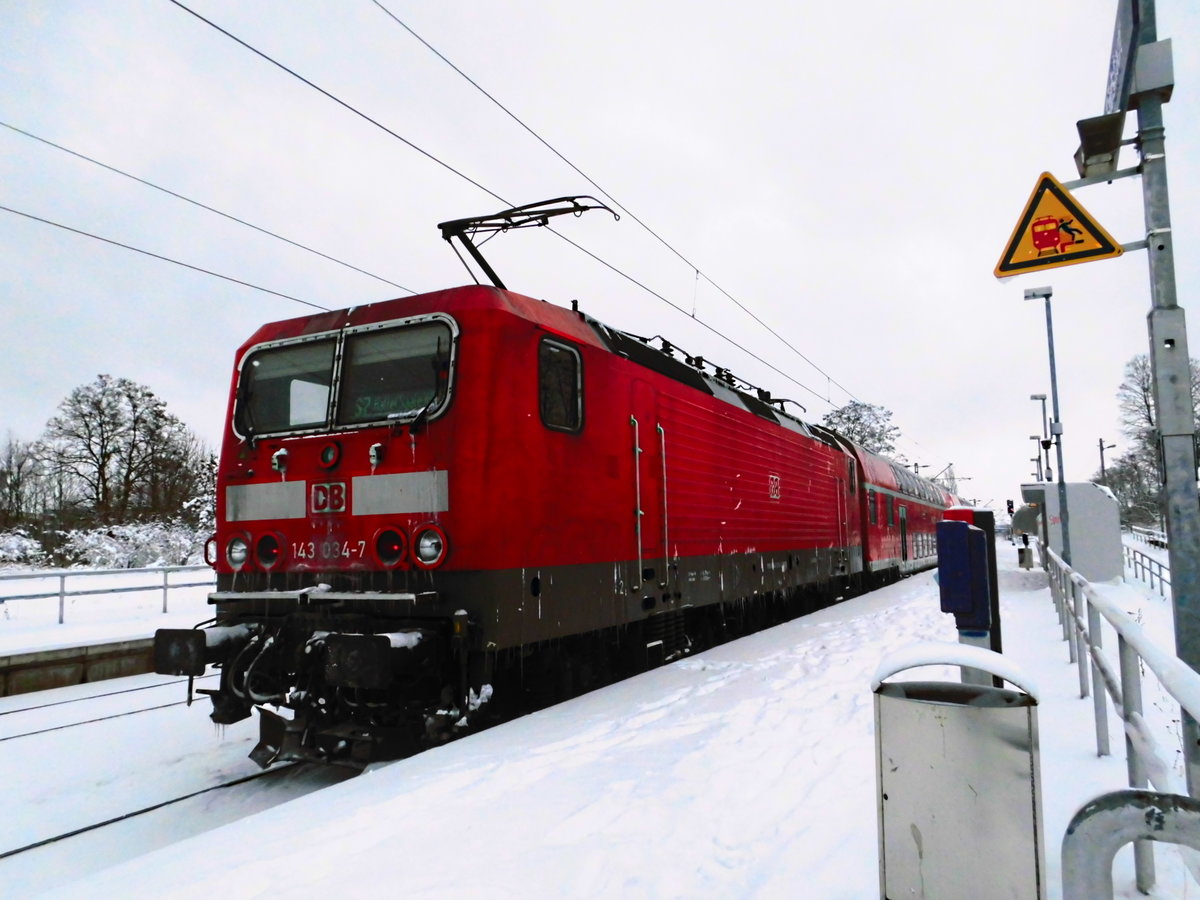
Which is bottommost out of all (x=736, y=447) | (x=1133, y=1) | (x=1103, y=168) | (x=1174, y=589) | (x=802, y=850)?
(x=802, y=850)

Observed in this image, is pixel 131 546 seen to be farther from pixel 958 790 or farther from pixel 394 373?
pixel 958 790

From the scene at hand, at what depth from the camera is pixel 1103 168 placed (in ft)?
13.0

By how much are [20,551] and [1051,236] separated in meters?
26.4

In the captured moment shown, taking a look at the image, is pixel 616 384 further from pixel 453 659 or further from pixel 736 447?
pixel 736 447

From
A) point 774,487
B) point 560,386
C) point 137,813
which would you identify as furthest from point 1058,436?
point 137,813

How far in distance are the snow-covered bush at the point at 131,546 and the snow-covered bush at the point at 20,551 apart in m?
0.62

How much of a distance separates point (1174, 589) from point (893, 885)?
6.25 ft

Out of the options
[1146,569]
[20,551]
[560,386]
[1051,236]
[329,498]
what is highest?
[1051,236]

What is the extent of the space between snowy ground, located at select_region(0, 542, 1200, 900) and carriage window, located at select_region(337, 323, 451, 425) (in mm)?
2318

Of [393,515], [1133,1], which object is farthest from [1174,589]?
[393,515]

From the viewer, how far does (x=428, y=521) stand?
5.27 meters

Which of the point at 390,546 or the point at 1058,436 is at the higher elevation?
the point at 1058,436

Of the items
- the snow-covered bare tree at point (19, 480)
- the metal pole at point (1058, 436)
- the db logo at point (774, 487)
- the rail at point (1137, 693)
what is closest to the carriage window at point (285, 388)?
the rail at point (1137, 693)

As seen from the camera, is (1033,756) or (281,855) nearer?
(1033,756)
